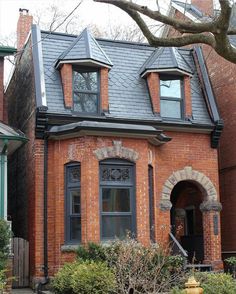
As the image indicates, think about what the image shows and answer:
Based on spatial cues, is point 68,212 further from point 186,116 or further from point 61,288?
point 186,116

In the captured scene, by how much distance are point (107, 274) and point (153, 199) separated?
512 centimetres

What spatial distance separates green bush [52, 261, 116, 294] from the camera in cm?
1184

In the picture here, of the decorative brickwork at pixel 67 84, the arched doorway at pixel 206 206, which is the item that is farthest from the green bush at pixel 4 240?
the arched doorway at pixel 206 206

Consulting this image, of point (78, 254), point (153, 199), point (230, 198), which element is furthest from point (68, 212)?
point (230, 198)

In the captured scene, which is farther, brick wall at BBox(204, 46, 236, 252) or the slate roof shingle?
brick wall at BBox(204, 46, 236, 252)

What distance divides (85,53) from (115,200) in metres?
4.95

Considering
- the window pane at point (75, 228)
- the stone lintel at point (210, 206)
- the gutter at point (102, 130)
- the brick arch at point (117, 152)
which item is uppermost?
the gutter at point (102, 130)

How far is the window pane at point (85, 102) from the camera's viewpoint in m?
17.3

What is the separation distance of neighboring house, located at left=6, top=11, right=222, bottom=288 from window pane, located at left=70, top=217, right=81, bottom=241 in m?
0.03

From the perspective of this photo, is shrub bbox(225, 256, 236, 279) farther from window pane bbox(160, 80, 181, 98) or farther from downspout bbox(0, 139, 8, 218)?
downspout bbox(0, 139, 8, 218)

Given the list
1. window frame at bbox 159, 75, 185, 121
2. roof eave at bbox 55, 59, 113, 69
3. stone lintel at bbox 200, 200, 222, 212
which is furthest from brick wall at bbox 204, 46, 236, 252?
roof eave at bbox 55, 59, 113, 69

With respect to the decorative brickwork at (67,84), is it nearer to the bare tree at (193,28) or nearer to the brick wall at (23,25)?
the brick wall at (23,25)

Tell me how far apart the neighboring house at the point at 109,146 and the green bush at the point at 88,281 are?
258 centimetres

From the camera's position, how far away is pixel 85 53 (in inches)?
683
